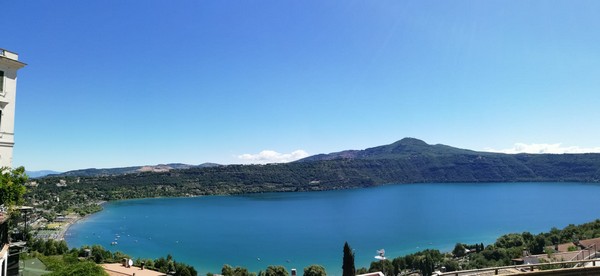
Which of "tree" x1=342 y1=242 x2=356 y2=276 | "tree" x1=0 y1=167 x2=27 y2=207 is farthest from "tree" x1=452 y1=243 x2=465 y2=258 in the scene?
"tree" x1=0 y1=167 x2=27 y2=207

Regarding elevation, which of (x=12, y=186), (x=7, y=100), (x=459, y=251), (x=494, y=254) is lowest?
(x=459, y=251)

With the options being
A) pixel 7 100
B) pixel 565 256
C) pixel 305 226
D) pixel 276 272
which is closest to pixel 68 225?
pixel 305 226

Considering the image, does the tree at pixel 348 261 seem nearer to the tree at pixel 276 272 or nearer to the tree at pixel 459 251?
the tree at pixel 276 272

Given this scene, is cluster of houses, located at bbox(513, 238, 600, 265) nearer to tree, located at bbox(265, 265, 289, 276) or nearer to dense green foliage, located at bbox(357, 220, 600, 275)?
dense green foliage, located at bbox(357, 220, 600, 275)

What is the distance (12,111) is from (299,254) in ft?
159

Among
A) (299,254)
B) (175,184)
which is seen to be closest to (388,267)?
(299,254)

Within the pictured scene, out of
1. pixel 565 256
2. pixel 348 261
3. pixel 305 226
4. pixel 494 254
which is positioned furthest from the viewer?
pixel 305 226

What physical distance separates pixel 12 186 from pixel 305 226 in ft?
252

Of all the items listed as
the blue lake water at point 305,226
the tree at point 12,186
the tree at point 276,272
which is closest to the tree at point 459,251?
the blue lake water at point 305,226

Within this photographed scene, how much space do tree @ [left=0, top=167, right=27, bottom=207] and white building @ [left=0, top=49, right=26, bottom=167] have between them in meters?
1.87

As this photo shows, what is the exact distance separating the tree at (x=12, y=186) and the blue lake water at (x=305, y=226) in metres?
38.1

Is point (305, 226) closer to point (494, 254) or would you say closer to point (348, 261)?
point (494, 254)

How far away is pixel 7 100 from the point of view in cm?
900

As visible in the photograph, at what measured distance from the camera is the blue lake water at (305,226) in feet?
180
